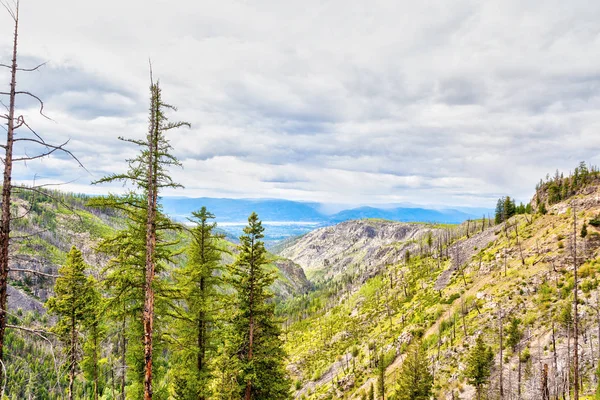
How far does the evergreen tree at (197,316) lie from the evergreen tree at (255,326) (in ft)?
6.78

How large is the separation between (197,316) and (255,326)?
469 cm

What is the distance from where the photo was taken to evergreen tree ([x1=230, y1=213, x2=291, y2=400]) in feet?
80.9

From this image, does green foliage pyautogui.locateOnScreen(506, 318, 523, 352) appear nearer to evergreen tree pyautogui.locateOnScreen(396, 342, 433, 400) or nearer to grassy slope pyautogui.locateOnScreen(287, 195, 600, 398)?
grassy slope pyautogui.locateOnScreen(287, 195, 600, 398)

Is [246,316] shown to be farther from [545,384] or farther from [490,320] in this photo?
[490,320]

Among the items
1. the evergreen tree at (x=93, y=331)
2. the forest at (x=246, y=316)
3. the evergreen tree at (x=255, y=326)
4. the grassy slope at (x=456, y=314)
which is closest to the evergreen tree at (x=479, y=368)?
the forest at (x=246, y=316)

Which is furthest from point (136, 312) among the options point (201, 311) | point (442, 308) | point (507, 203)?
point (507, 203)

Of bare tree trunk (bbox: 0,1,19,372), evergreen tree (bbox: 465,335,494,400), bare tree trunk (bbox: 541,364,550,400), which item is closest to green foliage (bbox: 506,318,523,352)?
evergreen tree (bbox: 465,335,494,400)

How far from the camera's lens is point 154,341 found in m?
21.3

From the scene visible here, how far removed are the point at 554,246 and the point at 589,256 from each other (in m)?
8.09

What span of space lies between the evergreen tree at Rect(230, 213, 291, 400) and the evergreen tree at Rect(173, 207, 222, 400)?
207 cm

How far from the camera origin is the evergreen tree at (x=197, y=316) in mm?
24234

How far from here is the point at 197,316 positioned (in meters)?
24.4

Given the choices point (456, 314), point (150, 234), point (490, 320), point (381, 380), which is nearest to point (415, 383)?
point (381, 380)

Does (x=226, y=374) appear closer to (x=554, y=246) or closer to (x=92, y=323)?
(x=92, y=323)
